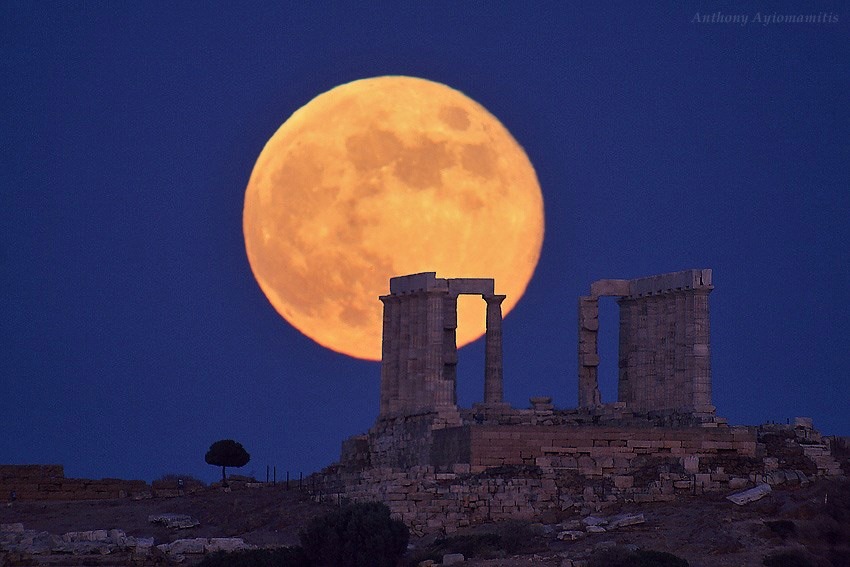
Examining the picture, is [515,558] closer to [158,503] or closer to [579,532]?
[579,532]

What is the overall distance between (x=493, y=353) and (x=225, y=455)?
12.7m

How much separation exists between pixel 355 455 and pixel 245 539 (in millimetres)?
13670

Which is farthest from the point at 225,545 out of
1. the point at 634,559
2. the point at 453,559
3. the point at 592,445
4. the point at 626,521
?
the point at 634,559

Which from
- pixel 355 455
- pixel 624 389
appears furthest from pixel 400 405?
pixel 624 389

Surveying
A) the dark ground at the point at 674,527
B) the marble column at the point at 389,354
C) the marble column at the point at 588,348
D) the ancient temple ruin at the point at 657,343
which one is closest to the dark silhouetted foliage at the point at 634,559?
the dark ground at the point at 674,527

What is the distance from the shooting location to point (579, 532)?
209 feet

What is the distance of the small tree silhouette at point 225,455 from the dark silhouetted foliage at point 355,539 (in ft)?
80.5

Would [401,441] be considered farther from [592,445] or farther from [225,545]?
[225,545]

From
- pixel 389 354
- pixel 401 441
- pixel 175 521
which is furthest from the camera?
pixel 389 354

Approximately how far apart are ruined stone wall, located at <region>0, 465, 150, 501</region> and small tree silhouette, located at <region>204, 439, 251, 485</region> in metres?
5.20

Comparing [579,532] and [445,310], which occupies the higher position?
[445,310]

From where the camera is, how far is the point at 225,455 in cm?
8925

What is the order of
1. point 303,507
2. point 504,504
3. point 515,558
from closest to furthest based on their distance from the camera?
point 515,558 < point 504,504 < point 303,507

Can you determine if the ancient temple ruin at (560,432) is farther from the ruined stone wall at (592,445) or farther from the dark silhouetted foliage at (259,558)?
the dark silhouetted foliage at (259,558)
